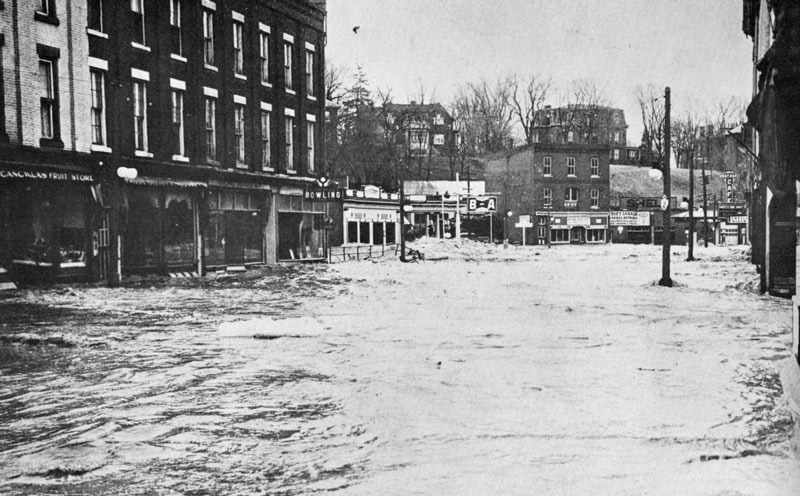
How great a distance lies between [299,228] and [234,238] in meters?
4.65

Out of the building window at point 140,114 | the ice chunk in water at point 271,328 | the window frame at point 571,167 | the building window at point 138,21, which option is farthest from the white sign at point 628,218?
the ice chunk in water at point 271,328

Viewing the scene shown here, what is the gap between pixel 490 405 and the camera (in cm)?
704

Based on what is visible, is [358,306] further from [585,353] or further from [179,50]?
[179,50]

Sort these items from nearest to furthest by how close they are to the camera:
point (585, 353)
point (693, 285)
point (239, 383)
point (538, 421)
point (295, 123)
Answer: point (538, 421), point (239, 383), point (585, 353), point (693, 285), point (295, 123)

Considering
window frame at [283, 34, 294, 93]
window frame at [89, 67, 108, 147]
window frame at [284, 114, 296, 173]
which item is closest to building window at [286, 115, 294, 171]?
window frame at [284, 114, 296, 173]

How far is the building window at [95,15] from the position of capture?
20.5 m

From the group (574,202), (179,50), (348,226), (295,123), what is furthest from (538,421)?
(574,202)

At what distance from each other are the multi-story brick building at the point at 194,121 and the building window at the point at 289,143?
0.08 m

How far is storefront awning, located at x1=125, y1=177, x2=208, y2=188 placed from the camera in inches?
865

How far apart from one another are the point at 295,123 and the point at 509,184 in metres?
40.1

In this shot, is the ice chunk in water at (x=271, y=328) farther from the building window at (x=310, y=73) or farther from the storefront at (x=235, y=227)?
the building window at (x=310, y=73)

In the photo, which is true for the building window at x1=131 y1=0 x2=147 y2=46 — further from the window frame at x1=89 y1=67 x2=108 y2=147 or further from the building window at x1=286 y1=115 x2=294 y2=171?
the building window at x1=286 y1=115 x2=294 y2=171

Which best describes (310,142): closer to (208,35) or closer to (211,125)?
(211,125)

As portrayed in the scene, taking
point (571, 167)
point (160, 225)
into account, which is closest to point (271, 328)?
point (160, 225)
